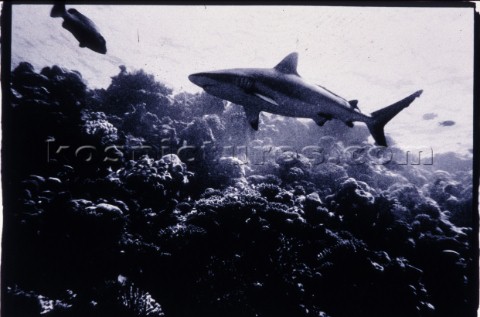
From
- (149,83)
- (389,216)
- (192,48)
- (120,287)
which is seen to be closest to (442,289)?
(389,216)

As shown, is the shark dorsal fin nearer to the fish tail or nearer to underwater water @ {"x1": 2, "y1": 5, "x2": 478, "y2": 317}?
underwater water @ {"x1": 2, "y1": 5, "x2": 478, "y2": 317}

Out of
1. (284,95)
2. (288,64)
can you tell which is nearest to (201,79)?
(284,95)

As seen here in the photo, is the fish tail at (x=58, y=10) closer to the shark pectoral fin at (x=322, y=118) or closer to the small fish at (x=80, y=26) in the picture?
the small fish at (x=80, y=26)

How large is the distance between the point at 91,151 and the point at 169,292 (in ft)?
13.6

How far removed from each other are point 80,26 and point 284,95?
3.45 meters

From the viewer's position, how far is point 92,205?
4512 millimetres

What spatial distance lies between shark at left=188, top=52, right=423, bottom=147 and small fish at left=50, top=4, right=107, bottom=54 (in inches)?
60.3

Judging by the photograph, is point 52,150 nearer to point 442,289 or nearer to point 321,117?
point 321,117

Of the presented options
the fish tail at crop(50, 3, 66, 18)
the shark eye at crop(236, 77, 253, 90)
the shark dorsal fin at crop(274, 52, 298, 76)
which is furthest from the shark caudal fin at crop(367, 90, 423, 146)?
the fish tail at crop(50, 3, 66, 18)

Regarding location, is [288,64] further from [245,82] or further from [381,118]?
[381,118]

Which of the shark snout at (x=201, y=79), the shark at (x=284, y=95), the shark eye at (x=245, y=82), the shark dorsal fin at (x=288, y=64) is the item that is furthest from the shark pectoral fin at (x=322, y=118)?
the shark snout at (x=201, y=79)

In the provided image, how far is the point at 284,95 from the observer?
4543 mm

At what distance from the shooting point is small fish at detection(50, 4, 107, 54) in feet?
12.1

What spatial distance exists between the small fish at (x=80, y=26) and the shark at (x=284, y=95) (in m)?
1.53
